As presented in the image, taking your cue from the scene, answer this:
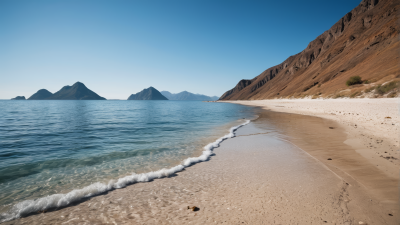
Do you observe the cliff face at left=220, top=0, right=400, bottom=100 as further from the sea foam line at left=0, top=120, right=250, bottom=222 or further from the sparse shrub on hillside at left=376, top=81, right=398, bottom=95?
the sea foam line at left=0, top=120, right=250, bottom=222

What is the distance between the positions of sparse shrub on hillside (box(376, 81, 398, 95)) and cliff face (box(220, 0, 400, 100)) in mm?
4092

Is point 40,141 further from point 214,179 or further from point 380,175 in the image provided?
point 380,175

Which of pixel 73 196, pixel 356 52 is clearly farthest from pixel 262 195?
pixel 356 52

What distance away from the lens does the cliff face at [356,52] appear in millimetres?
38672

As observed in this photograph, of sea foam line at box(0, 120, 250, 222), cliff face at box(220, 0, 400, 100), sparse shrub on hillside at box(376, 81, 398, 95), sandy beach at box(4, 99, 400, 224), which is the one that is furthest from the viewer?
cliff face at box(220, 0, 400, 100)

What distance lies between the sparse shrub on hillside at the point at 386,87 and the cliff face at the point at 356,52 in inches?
161

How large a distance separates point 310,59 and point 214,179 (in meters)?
130

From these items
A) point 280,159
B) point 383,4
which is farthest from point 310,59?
point 280,159

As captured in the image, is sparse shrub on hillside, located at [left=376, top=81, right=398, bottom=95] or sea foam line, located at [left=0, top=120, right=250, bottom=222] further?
sparse shrub on hillside, located at [left=376, top=81, right=398, bottom=95]

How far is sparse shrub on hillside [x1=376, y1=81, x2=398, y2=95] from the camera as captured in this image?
23700 mm

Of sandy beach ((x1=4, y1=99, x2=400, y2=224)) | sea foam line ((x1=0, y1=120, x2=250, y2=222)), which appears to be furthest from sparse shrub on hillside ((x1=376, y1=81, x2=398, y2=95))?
sea foam line ((x1=0, y1=120, x2=250, y2=222))

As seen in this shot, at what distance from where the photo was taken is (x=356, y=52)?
2267 inches

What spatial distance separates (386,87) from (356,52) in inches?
1822

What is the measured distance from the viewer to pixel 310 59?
352 feet
